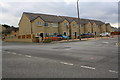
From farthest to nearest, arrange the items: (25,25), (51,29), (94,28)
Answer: (94,28) < (51,29) < (25,25)

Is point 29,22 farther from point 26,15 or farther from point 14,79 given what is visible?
point 14,79

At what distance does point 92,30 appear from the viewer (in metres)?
55.2

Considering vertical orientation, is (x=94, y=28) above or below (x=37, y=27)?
above

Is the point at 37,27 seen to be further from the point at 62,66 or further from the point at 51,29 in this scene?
the point at 62,66

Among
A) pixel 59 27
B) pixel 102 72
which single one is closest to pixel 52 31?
pixel 59 27

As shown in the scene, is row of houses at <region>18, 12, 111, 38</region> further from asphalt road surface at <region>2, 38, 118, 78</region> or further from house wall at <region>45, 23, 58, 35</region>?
asphalt road surface at <region>2, 38, 118, 78</region>

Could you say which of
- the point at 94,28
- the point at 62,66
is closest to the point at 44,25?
the point at 94,28

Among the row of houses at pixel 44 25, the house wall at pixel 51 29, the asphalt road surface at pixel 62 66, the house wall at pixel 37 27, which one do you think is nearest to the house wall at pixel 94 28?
the row of houses at pixel 44 25

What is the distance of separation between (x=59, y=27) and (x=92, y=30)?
1910 centimetres

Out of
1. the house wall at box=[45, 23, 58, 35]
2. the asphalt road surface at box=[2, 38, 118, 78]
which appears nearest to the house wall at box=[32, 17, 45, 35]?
the house wall at box=[45, 23, 58, 35]

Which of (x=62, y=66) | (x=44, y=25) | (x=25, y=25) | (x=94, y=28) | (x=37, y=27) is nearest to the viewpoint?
(x=62, y=66)

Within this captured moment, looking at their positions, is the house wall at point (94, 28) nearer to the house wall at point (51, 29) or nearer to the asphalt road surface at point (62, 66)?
the house wall at point (51, 29)

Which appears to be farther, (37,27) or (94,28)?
(94,28)

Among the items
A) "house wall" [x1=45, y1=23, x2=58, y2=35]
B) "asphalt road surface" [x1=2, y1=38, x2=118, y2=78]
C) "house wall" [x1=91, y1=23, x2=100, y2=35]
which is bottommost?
"asphalt road surface" [x1=2, y1=38, x2=118, y2=78]
